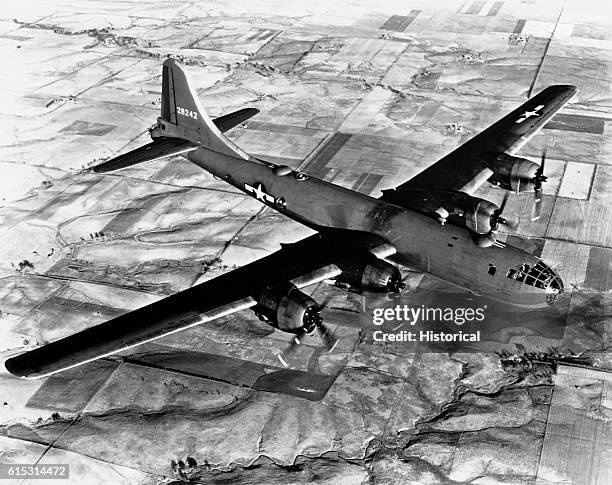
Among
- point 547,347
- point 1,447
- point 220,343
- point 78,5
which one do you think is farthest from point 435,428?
point 78,5

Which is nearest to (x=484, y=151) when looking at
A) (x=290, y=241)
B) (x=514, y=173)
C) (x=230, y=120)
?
(x=514, y=173)

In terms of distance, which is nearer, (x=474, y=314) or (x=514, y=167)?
(x=474, y=314)

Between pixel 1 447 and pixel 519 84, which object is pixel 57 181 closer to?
pixel 1 447

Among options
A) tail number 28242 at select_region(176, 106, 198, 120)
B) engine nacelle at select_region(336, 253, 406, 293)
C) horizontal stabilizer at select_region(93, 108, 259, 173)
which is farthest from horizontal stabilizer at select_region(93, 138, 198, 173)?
engine nacelle at select_region(336, 253, 406, 293)

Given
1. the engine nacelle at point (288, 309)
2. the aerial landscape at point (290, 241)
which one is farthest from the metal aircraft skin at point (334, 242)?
the aerial landscape at point (290, 241)

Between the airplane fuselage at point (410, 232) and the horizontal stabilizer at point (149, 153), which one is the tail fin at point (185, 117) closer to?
the horizontal stabilizer at point (149, 153)

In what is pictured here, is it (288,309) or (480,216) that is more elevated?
(480,216)

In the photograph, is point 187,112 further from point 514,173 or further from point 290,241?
point 514,173
